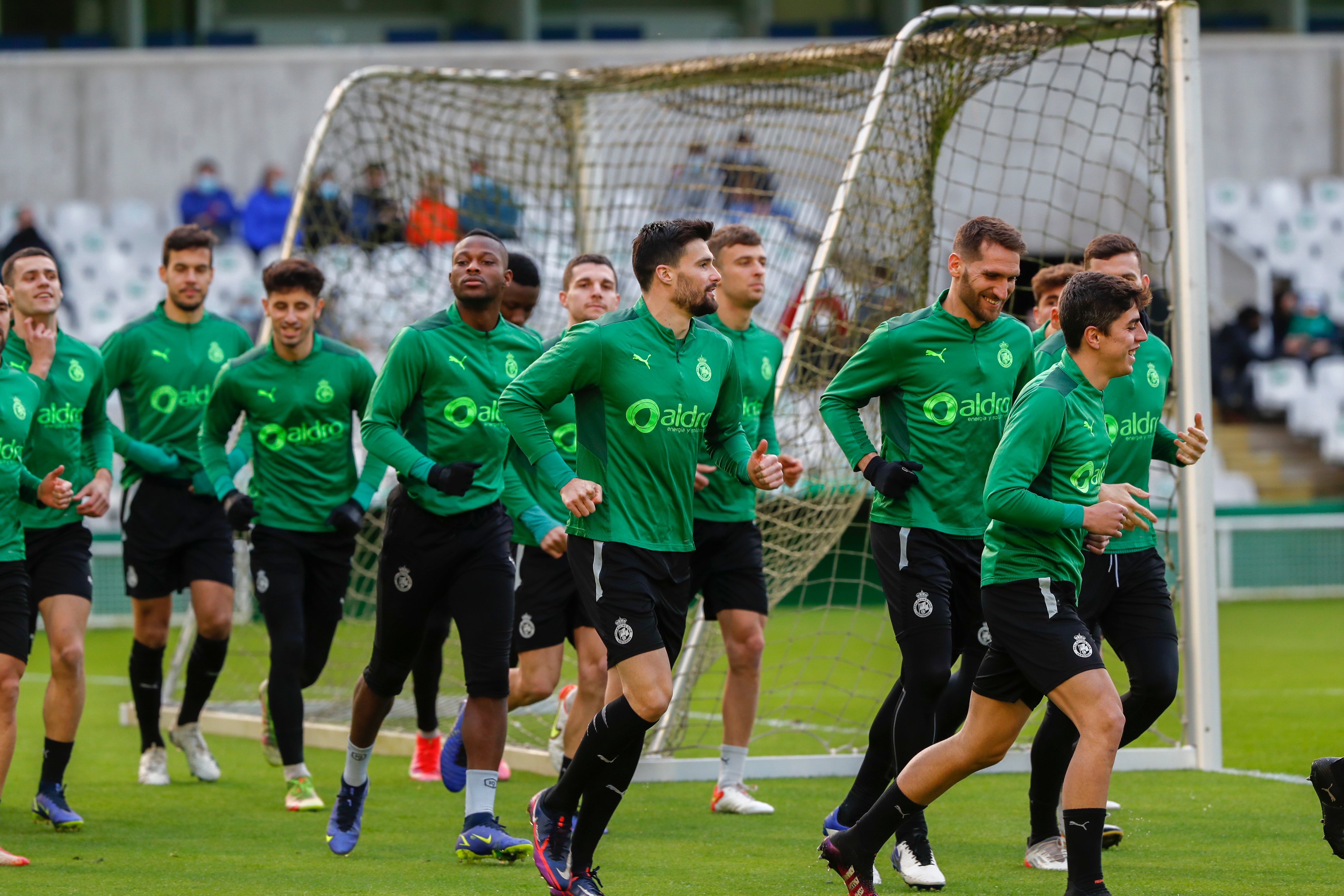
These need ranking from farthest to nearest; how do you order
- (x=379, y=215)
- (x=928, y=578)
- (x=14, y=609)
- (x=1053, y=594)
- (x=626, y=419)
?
1. (x=379, y=215)
2. (x=14, y=609)
3. (x=928, y=578)
4. (x=626, y=419)
5. (x=1053, y=594)

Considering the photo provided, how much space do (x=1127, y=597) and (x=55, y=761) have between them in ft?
13.7

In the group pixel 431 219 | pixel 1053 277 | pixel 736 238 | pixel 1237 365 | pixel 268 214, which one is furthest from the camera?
pixel 1237 365

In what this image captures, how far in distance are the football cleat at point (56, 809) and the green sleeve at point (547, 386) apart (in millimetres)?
2768

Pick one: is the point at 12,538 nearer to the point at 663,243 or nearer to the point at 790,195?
the point at 663,243

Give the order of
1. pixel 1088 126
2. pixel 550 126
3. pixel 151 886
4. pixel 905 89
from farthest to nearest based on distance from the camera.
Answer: pixel 1088 126 → pixel 550 126 → pixel 905 89 → pixel 151 886

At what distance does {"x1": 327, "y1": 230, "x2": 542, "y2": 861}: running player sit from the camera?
Answer: 5.75 m

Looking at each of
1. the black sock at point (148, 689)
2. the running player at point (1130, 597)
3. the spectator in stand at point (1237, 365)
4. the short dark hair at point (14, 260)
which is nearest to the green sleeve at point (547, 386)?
the running player at point (1130, 597)

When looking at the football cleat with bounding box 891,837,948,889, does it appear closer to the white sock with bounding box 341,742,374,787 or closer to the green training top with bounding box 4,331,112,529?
the white sock with bounding box 341,742,374,787

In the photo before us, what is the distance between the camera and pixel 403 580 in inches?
230

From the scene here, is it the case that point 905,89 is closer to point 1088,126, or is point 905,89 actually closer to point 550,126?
point 550,126

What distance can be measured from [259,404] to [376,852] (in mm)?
1998

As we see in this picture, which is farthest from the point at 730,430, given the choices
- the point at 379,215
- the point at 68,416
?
the point at 379,215

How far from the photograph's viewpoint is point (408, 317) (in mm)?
12016

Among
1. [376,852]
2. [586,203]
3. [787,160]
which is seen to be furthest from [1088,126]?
[376,852]
